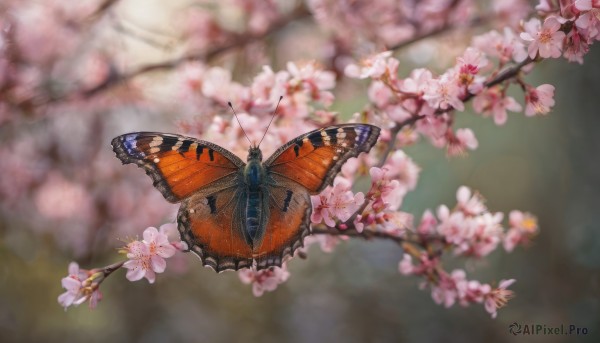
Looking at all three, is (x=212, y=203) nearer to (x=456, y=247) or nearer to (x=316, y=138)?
(x=316, y=138)

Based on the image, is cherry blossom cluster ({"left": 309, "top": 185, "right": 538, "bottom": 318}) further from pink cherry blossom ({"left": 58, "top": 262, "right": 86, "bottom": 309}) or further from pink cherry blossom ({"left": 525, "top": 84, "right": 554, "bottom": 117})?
pink cherry blossom ({"left": 58, "top": 262, "right": 86, "bottom": 309})

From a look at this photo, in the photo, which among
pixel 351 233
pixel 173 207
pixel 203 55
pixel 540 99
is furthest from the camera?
pixel 203 55

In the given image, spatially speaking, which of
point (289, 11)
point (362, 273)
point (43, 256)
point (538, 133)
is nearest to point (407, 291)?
point (362, 273)

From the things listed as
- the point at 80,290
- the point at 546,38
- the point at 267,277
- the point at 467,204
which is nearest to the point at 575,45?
the point at 546,38

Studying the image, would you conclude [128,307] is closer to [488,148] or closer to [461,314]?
[461,314]

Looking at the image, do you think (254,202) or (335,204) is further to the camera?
(254,202)

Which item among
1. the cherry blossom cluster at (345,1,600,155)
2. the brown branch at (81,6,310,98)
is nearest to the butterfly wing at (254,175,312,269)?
the cherry blossom cluster at (345,1,600,155)

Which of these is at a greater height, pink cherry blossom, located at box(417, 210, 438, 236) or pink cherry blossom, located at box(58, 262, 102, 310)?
pink cherry blossom, located at box(417, 210, 438, 236)
